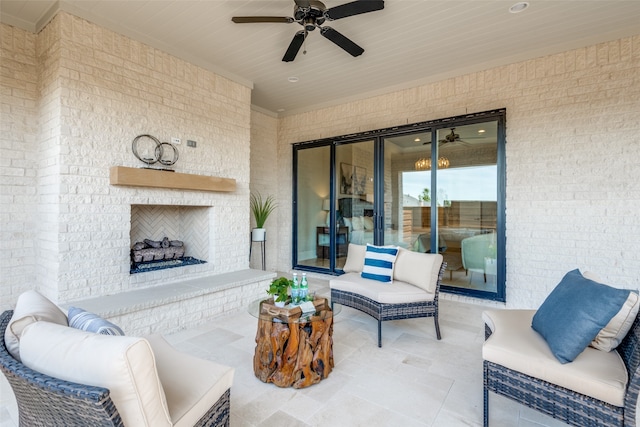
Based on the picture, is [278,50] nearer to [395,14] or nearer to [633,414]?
[395,14]

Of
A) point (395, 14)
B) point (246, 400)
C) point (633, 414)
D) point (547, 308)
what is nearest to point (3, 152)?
point (246, 400)

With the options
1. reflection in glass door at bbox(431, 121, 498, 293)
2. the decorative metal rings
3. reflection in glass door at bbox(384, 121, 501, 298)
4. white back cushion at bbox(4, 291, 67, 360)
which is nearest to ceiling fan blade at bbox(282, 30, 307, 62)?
the decorative metal rings

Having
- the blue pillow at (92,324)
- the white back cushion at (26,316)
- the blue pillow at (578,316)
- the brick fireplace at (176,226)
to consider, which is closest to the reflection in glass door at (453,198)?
the blue pillow at (578,316)

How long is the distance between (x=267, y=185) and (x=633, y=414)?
5613 millimetres

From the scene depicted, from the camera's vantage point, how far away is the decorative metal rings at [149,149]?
3529mm


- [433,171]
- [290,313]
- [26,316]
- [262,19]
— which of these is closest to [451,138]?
[433,171]

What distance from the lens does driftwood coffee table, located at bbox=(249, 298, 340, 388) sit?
228 centimetres

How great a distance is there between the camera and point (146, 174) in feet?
11.3

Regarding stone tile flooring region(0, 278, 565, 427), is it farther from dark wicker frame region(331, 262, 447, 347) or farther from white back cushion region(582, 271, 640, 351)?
white back cushion region(582, 271, 640, 351)

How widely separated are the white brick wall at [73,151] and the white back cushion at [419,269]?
2.77 meters

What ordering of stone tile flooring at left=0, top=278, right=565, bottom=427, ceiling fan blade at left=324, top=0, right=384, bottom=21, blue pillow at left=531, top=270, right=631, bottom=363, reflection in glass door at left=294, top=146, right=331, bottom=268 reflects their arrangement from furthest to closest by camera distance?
reflection in glass door at left=294, top=146, right=331, bottom=268, ceiling fan blade at left=324, top=0, right=384, bottom=21, stone tile flooring at left=0, top=278, right=565, bottom=427, blue pillow at left=531, top=270, right=631, bottom=363

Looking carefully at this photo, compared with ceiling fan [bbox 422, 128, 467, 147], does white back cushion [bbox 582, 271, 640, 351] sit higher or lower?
lower

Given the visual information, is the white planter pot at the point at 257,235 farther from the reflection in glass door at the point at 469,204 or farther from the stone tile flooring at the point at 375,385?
the reflection in glass door at the point at 469,204

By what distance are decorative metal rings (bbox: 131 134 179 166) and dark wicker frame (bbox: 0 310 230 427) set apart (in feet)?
8.94
